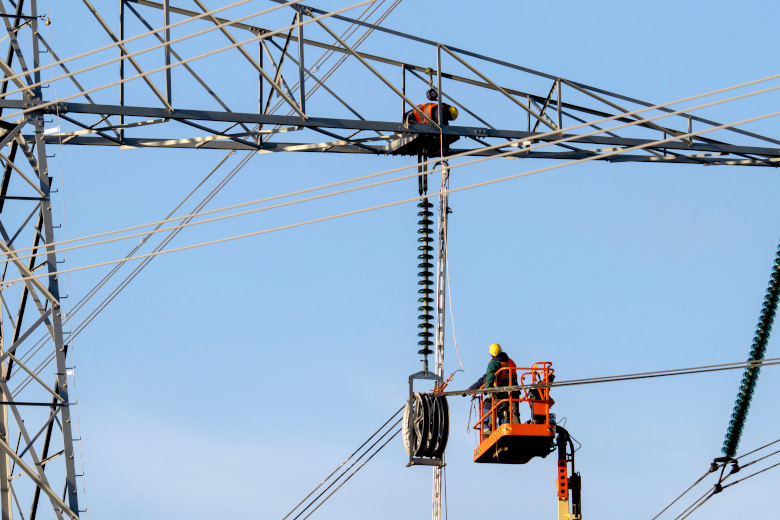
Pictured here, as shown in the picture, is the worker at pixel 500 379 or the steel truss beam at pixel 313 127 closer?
the steel truss beam at pixel 313 127

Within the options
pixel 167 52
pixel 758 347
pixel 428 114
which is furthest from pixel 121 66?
pixel 758 347

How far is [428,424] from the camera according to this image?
1031 inches

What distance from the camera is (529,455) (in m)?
26.9

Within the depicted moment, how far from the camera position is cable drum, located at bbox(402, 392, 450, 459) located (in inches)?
1031

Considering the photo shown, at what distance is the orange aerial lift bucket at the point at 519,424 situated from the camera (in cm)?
2606

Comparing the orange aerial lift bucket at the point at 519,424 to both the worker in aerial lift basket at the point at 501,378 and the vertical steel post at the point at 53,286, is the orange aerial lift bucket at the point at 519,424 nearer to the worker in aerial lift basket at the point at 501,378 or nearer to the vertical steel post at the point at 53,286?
the worker in aerial lift basket at the point at 501,378

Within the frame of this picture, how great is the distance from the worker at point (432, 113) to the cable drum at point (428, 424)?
14.4 ft

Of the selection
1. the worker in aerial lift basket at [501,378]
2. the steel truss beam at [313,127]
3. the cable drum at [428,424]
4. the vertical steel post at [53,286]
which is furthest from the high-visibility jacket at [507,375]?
the vertical steel post at [53,286]

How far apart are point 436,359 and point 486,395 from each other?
1.33 metres

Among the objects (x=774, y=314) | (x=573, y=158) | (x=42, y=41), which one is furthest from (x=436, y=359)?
(x=42, y=41)

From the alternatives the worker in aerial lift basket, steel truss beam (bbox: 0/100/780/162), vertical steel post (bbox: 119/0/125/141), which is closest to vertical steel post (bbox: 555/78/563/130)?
steel truss beam (bbox: 0/100/780/162)

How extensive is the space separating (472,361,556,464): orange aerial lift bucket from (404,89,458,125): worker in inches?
163

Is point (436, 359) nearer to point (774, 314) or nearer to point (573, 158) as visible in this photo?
point (573, 158)

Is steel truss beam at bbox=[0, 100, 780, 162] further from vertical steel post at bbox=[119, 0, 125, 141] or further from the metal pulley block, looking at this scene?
the metal pulley block
